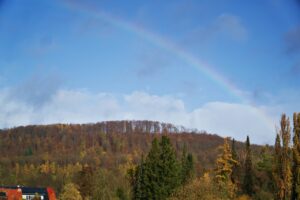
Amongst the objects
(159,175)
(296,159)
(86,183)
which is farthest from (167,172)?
(86,183)

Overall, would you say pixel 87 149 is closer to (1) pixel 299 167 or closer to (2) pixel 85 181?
(2) pixel 85 181

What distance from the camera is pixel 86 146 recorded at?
167m

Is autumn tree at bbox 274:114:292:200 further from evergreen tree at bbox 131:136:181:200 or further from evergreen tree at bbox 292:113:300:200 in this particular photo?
evergreen tree at bbox 131:136:181:200

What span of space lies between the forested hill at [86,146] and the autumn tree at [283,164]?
73803 mm

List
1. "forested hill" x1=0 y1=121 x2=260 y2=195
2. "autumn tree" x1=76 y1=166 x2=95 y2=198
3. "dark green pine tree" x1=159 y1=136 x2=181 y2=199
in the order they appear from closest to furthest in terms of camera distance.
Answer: "dark green pine tree" x1=159 y1=136 x2=181 y2=199, "autumn tree" x1=76 y1=166 x2=95 y2=198, "forested hill" x1=0 y1=121 x2=260 y2=195

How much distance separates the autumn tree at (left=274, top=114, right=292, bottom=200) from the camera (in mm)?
35156

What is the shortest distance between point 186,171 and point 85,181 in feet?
45.3

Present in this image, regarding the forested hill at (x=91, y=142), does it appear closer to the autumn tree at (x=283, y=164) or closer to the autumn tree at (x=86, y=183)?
the autumn tree at (x=86, y=183)

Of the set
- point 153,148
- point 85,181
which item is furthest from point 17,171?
point 153,148

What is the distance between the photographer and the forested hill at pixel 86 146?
404ft

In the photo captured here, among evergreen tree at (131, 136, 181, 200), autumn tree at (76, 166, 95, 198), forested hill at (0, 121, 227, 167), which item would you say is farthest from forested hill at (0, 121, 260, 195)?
evergreen tree at (131, 136, 181, 200)

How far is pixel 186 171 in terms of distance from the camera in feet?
194

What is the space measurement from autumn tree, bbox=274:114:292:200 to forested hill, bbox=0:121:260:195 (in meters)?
73.8

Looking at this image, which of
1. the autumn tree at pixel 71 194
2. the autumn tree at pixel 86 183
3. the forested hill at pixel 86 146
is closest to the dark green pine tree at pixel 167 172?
the autumn tree at pixel 71 194
